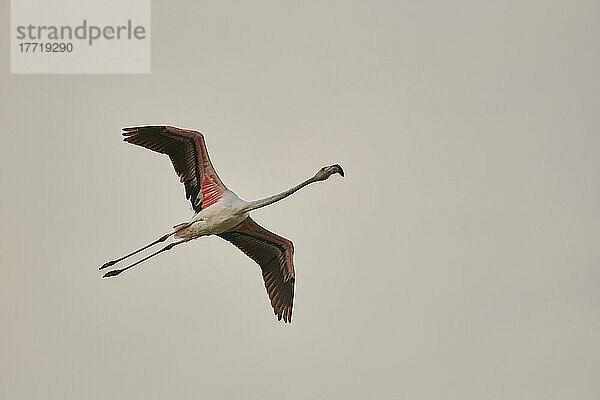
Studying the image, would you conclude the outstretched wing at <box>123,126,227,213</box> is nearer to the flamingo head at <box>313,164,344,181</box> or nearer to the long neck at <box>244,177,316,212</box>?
the long neck at <box>244,177,316,212</box>

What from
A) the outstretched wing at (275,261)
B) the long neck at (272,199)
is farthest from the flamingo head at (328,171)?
the outstretched wing at (275,261)

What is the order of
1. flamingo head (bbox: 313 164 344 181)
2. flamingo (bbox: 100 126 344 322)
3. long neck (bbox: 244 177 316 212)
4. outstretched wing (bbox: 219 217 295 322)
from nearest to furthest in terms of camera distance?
flamingo head (bbox: 313 164 344 181) < long neck (bbox: 244 177 316 212) < flamingo (bbox: 100 126 344 322) < outstretched wing (bbox: 219 217 295 322)

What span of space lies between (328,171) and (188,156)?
4.38 meters

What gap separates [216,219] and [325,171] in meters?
3.53

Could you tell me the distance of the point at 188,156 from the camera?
33.1 m

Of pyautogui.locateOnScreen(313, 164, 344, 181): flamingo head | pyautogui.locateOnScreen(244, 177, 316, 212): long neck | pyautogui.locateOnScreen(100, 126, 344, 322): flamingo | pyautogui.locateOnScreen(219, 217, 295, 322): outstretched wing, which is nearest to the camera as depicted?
pyautogui.locateOnScreen(313, 164, 344, 181): flamingo head

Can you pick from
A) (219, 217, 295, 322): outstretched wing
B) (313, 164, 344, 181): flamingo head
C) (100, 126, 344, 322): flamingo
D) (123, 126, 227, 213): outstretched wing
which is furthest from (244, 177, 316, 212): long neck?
(219, 217, 295, 322): outstretched wing

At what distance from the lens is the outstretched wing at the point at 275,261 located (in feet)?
113

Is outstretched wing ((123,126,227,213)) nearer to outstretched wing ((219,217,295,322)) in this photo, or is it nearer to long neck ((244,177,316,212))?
long neck ((244,177,316,212))

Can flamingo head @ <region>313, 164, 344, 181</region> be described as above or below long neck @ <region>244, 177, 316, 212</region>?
above

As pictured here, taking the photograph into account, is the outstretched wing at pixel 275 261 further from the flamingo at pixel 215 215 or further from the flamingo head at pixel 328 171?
the flamingo head at pixel 328 171

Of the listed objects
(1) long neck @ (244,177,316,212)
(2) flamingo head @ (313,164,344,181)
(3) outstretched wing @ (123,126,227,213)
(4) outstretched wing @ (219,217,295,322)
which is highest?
(3) outstretched wing @ (123,126,227,213)

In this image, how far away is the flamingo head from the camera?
29.7m

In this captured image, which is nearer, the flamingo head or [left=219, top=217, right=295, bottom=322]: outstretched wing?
the flamingo head
